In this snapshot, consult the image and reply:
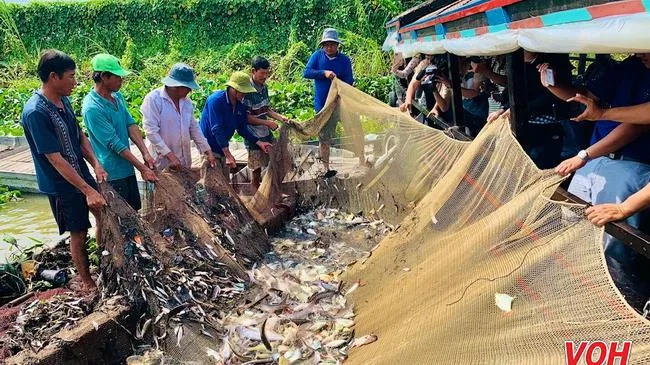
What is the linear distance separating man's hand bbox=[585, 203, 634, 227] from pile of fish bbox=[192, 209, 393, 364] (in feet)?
5.46

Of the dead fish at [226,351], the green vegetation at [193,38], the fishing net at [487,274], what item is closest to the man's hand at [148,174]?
the dead fish at [226,351]

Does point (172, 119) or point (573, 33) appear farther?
point (172, 119)

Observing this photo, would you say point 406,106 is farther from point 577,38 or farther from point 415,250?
point 577,38

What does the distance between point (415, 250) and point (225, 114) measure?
10.6ft

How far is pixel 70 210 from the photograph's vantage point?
4617 mm

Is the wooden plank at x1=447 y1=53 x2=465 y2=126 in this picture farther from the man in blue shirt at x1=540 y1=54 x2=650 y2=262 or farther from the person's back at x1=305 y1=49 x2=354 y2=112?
the person's back at x1=305 y1=49 x2=354 y2=112

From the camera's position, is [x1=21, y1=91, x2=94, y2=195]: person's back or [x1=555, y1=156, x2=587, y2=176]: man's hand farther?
[x1=21, y1=91, x2=94, y2=195]: person's back

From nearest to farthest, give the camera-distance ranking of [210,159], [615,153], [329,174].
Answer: [615,153] < [210,159] < [329,174]

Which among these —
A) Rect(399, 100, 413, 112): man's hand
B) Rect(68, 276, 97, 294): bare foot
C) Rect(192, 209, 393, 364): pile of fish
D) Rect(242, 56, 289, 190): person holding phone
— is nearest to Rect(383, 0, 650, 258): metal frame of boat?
Rect(399, 100, 413, 112): man's hand

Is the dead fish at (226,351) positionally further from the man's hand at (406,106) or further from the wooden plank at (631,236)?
the man's hand at (406,106)

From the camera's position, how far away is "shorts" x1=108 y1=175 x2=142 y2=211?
525 centimetres

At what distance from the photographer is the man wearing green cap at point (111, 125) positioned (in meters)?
4.88

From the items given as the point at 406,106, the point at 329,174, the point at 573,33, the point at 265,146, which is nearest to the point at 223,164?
the point at 265,146

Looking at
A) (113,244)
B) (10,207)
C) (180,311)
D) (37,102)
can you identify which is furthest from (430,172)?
(10,207)
